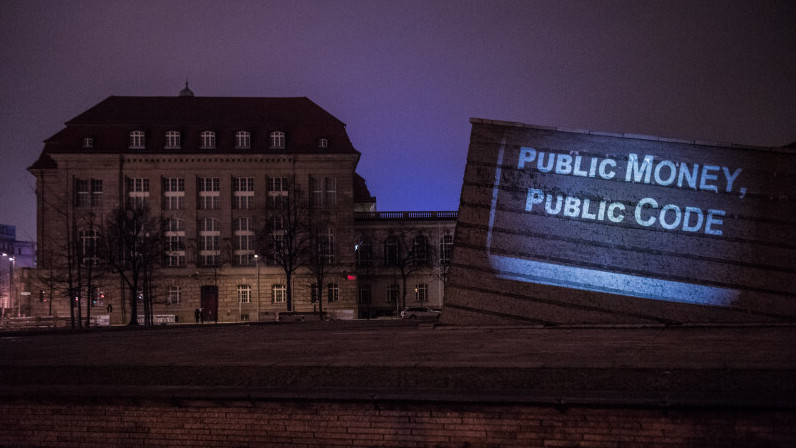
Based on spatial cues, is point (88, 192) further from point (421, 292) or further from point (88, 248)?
point (421, 292)

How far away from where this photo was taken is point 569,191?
20641 millimetres

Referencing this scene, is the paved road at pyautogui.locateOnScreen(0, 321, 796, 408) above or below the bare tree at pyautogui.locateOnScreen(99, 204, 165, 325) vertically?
above

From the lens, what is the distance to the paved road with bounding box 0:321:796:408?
837cm

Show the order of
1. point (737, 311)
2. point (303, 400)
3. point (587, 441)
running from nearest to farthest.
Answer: point (587, 441), point (303, 400), point (737, 311)

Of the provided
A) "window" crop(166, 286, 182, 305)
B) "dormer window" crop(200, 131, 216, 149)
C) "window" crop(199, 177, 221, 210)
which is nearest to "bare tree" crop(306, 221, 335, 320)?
"window" crop(199, 177, 221, 210)

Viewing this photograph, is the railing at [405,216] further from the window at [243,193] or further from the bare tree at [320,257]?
the window at [243,193]

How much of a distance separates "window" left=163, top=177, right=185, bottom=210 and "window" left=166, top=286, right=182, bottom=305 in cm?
796

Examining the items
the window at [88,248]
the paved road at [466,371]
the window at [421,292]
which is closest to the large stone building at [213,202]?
the window at [88,248]

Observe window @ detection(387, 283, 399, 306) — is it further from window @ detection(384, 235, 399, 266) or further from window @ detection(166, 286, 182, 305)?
window @ detection(166, 286, 182, 305)

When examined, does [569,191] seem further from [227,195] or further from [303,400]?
[227,195]

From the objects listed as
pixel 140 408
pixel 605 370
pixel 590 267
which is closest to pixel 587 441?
pixel 605 370

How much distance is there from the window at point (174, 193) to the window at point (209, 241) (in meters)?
2.87

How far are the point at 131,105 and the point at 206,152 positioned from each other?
1103 cm

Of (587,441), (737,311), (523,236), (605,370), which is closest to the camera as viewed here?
(587,441)
